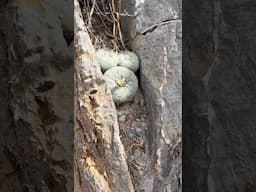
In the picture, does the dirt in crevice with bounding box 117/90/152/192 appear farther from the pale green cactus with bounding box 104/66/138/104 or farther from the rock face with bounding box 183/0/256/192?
the rock face with bounding box 183/0/256/192

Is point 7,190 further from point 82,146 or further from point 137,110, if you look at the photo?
point 137,110

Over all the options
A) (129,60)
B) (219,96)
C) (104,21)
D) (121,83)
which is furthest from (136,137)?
(219,96)

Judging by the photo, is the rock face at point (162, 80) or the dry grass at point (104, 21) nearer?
the rock face at point (162, 80)

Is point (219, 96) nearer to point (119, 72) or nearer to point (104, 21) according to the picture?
point (119, 72)

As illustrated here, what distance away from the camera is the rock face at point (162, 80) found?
243cm

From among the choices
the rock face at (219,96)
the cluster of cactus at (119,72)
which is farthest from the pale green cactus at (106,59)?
the rock face at (219,96)

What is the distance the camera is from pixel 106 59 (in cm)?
253

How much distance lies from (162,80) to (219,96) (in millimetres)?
1796

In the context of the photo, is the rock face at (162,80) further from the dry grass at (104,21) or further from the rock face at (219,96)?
the rock face at (219,96)

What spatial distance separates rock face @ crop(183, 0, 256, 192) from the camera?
0.62m

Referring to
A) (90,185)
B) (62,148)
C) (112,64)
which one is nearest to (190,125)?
(62,148)

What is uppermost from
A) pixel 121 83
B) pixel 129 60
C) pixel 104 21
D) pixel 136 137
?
pixel 104 21

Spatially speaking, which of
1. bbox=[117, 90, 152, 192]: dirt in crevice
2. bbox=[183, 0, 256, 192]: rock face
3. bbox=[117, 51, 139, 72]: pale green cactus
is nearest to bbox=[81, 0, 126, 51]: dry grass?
bbox=[117, 51, 139, 72]: pale green cactus

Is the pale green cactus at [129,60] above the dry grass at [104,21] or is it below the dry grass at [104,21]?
below
